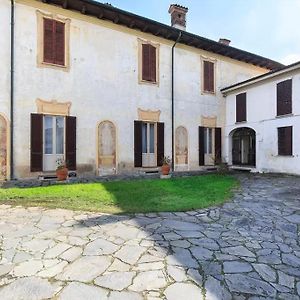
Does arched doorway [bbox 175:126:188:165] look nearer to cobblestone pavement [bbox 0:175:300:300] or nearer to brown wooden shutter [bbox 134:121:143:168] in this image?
brown wooden shutter [bbox 134:121:143:168]

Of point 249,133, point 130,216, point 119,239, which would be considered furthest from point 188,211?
point 249,133

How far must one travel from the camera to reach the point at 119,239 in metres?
3.92

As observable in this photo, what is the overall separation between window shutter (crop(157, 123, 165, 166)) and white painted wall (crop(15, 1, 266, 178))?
29 centimetres

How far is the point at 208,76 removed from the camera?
47.3ft

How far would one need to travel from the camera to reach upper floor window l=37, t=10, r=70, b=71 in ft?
32.6

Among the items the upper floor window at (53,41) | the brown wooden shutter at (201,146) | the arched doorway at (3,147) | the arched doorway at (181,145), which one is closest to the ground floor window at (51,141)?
the arched doorway at (3,147)

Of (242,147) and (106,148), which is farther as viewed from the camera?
(242,147)

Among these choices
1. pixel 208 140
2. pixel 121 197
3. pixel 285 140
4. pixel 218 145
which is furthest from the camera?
pixel 218 145

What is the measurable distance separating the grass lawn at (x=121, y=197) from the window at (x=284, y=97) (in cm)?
579

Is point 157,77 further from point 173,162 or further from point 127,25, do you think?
point 173,162

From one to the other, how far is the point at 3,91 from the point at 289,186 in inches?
414

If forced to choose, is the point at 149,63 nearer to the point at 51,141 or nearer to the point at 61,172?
the point at 51,141

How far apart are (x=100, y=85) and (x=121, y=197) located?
6015 mm

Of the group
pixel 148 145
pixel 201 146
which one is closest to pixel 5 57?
pixel 148 145
